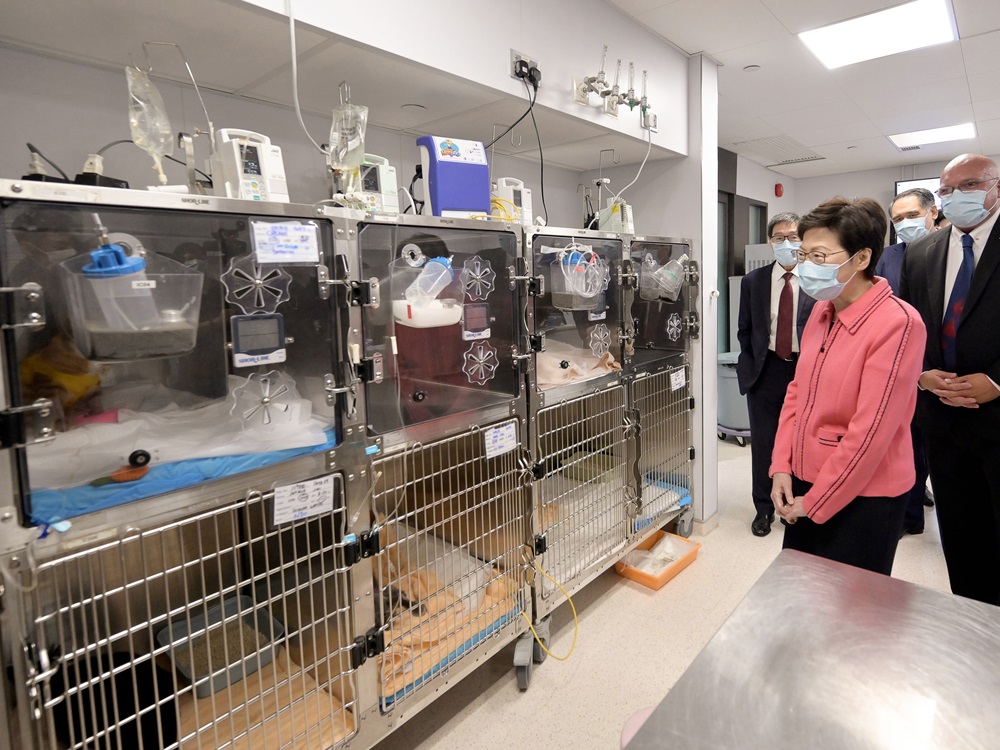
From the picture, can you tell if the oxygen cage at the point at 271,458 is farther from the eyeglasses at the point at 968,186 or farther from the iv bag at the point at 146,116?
the eyeglasses at the point at 968,186

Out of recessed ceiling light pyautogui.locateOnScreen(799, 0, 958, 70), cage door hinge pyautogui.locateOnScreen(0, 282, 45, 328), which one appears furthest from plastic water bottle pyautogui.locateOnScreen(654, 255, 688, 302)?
cage door hinge pyautogui.locateOnScreen(0, 282, 45, 328)

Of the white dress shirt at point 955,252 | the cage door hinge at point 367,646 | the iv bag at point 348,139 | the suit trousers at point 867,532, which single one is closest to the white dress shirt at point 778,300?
the white dress shirt at point 955,252

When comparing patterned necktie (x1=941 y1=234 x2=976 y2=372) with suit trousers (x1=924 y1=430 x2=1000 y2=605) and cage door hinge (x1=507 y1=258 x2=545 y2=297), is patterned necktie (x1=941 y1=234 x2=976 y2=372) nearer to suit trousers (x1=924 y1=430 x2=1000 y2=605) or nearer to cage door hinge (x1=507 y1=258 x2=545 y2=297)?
suit trousers (x1=924 y1=430 x2=1000 y2=605)

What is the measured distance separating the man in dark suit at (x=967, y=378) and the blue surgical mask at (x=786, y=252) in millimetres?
857

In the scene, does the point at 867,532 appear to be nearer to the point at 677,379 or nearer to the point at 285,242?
the point at 677,379

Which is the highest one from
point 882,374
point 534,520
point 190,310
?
point 190,310

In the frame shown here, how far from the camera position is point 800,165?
610 centimetres

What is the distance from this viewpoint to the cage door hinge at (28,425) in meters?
0.94

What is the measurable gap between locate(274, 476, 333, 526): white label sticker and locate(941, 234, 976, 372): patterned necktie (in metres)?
Answer: 2.17

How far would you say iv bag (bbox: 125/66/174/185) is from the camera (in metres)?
1.30

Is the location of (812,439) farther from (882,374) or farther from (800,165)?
(800,165)

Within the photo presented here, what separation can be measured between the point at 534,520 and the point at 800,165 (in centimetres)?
588

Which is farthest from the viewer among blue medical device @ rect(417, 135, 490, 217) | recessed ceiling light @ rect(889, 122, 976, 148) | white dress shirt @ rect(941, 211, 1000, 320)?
recessed ceiling light @ rect(889, 122, 976, 148)

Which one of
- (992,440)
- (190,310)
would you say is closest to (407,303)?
(190,310)
